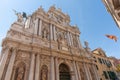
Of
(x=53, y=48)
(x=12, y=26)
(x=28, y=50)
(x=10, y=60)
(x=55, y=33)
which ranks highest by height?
(x=55, y=33)

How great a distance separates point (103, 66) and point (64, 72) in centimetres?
1037

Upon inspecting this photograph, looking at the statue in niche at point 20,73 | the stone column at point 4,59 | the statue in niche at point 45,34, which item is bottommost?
the statue in niche at point 20,73

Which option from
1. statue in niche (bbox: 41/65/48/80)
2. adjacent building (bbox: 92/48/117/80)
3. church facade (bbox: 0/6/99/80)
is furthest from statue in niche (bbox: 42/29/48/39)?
adjacent building (bbox: 92/48/117/80)

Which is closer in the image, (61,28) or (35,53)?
(35,53)

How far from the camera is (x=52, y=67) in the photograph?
11.8 m

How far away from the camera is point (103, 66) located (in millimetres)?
20094

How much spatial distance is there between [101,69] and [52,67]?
38.4ft

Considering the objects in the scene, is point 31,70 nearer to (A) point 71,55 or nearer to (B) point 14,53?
(B) point 14,53

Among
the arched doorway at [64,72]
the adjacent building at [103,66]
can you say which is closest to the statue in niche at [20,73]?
the arched doorway at [64,72]

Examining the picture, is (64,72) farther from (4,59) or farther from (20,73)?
(4,59)

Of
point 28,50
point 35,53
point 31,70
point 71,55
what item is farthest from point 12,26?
point 71,55

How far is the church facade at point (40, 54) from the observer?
9695 mm

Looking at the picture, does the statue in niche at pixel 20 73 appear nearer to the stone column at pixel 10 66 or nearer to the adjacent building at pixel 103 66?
the stone column at pixel 10 66

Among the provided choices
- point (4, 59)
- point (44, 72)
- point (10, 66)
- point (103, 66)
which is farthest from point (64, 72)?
point (103, 66)
